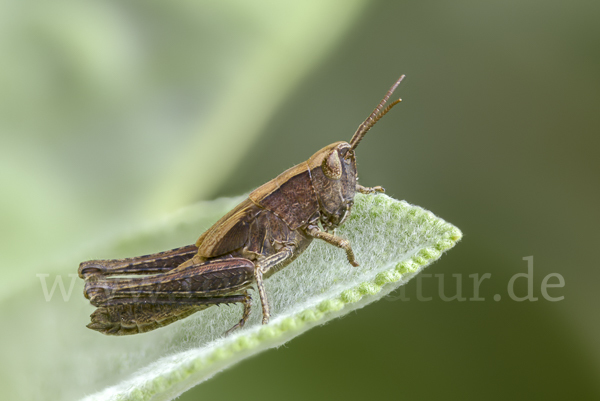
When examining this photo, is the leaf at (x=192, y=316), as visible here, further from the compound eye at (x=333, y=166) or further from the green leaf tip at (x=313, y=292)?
the compound eye at (x=333, y=166)

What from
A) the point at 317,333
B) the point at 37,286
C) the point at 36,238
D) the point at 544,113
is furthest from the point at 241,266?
the point at 544,113

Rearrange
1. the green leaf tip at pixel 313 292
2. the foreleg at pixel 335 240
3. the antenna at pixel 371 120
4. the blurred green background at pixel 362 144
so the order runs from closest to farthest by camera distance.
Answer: the green leaf tip at pixel 313 292, the foreleg at pixel 335 240, the blurred green background at pixel 362 144, the antenna at pixel 371 120

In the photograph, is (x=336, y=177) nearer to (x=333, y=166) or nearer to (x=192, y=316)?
(x=333, y=166)

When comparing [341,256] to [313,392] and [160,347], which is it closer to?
[313,392]

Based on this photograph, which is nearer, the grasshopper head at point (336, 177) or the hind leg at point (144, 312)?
the hind leg at point (144, 312)

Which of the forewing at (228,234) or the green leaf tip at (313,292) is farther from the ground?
the forewing at (228,234)

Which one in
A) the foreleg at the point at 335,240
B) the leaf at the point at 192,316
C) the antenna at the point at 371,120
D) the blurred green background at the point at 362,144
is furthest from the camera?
the antenna at the point at 371,120

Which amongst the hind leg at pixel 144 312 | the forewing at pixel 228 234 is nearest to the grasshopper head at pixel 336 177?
the forewing at pixel 228 234
